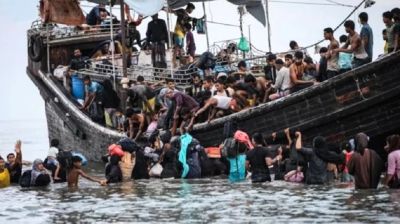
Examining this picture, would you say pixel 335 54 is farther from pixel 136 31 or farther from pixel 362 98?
pixel 136 31

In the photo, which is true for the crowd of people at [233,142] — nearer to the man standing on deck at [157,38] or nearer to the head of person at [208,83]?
the head of person at [208,83]

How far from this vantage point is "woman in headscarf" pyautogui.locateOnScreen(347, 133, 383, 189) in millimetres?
18172

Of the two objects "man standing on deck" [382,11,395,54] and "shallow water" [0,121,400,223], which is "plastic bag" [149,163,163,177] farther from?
"man standing on deck" [382,11,395,54]

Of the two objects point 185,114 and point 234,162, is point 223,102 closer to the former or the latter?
point 185,114

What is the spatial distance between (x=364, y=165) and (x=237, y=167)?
3.87m

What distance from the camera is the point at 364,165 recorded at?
18.2 metres

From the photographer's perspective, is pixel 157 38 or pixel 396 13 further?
pixel 157 38

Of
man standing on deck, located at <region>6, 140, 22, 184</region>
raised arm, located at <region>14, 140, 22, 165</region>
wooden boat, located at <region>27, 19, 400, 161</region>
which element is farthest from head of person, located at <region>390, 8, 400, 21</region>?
man standing on deck, located at <region>6, 140, 22, 184</region>

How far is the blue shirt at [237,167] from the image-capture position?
21609mm

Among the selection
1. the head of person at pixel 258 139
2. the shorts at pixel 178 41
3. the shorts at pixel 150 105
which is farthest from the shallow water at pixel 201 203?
the shorts at pixel 178 41

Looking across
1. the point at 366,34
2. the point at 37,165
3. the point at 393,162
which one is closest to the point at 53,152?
the point at 37,165

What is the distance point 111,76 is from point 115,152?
5.67m

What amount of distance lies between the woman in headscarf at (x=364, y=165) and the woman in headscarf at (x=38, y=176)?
A: 20.6ft

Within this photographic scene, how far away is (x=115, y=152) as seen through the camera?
22531 millimetres
